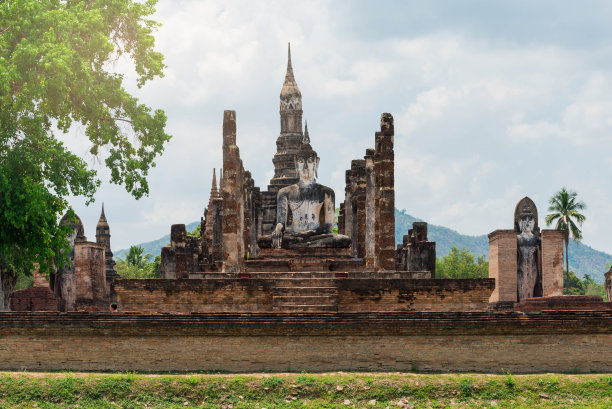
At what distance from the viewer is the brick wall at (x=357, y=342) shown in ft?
44.3

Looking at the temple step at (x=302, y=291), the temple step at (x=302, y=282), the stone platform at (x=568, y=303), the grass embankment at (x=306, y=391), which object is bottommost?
the grass embankment at (x=306, y=391)

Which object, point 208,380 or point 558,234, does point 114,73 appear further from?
point 558,234

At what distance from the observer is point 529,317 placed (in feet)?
44.4

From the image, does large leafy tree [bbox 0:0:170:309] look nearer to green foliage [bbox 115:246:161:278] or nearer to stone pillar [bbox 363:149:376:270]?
stone pillar [bbox 363:149:376:270]

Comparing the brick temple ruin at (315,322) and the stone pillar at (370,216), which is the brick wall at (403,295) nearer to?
the brick temple ruin at (315,322)

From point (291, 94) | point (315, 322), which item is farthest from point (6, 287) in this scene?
point (291, 94)

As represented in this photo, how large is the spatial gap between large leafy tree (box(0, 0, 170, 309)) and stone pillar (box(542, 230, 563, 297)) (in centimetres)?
1200

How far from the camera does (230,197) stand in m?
20.0

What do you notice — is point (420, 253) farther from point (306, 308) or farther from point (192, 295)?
point (192, 295)

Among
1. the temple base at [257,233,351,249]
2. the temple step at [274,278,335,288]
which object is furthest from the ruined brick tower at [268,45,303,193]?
the temple step at [274,278,335,288]

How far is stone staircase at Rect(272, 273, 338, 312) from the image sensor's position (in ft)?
50.2

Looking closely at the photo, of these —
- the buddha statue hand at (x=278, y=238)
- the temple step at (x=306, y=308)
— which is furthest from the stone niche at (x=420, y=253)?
the temple step at (x=306, y=308)

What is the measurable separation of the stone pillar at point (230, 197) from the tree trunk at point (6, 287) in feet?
21.6

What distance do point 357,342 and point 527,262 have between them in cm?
1332
